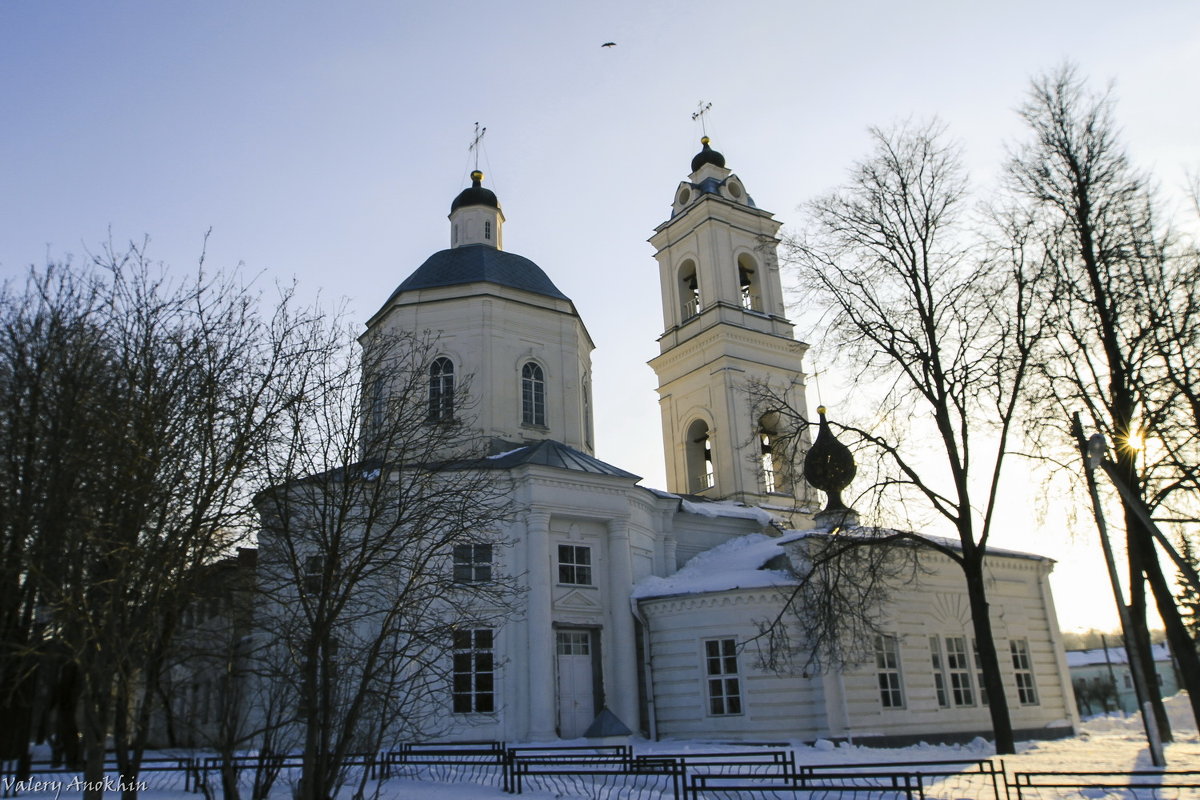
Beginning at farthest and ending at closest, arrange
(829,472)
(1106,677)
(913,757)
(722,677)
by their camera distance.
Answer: (1106,677), (829,472), (722,677), (913,757)

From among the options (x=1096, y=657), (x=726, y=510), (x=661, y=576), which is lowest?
(x=1096, y=657)

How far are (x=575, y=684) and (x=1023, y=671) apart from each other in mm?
14183

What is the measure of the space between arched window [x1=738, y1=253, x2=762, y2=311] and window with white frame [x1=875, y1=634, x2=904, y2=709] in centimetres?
1612

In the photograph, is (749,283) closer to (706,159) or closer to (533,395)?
(706,159)

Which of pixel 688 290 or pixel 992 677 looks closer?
pixel 992 677

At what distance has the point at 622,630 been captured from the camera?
2484 cm

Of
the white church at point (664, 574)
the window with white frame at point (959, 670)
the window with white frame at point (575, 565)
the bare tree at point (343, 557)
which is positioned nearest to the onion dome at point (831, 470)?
the white church at point (664, 574)

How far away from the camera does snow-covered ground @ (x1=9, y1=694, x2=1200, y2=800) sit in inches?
589

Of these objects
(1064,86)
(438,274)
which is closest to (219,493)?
(1064,86)

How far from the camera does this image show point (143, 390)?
10.9 meters

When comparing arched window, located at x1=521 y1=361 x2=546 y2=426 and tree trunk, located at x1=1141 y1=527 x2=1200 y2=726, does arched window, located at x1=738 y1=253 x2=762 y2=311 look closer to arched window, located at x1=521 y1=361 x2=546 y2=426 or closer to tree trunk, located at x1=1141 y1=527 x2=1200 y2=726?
arched window, located at x1=521 y1=361 x2=546 y2=426

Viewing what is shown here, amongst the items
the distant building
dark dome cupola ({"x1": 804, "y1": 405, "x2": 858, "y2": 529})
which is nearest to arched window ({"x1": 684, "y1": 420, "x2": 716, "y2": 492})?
dark dome cupola ({"x1": 804, "y1": 405, "x2": 858, "y2": 529})

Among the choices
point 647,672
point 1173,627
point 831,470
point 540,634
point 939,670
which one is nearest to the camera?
point 1173,627

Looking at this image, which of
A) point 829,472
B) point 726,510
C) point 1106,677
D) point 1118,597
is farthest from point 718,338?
point 1106,677
